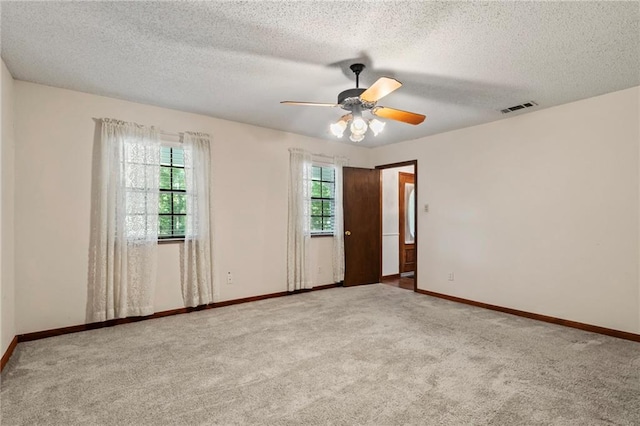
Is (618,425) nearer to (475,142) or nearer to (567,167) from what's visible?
(567,167)

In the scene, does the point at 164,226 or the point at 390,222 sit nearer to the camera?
the point at 164,226

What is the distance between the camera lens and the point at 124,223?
3.61 meters

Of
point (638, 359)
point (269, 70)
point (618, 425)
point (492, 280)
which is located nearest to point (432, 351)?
point (618, 425)

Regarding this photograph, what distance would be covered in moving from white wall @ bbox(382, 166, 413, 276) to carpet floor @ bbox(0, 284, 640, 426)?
268 centimetres

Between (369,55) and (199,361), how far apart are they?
2.91 metres

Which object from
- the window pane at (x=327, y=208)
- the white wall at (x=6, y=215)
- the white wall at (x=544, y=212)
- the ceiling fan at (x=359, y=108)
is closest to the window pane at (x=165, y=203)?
A: the white wall at (x=6, y=215)

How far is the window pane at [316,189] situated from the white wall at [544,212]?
5.90ft

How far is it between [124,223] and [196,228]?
2.64 feet

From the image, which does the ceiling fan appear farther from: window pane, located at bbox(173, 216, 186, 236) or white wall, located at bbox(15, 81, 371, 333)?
window pane, located at bbox(173, 216, 186, 236)

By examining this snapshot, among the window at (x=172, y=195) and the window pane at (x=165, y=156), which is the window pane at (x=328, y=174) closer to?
the window at (x=172, y=195)

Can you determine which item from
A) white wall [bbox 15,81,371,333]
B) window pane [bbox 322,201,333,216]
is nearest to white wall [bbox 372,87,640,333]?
window pane [bbox 322,201,333,216]

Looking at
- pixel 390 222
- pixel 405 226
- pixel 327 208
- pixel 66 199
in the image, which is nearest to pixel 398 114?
pixel 327 208

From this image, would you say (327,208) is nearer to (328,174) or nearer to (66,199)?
(328,174)

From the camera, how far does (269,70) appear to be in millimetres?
2869
